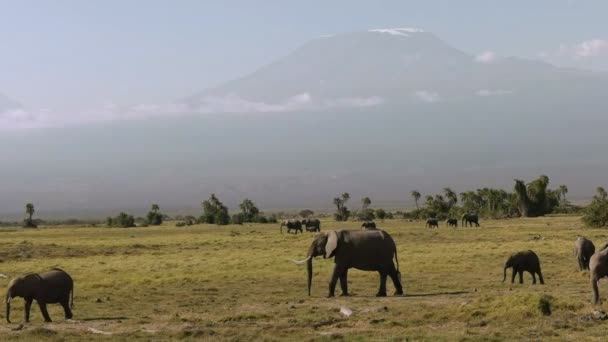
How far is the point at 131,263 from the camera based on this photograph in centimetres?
4209

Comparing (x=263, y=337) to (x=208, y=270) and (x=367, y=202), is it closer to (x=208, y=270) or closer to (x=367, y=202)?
(x=208, y=270)

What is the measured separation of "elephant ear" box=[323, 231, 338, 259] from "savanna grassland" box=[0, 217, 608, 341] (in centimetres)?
154

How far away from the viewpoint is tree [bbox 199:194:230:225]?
10834 centimetres

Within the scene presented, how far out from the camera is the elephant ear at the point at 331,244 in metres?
26.7

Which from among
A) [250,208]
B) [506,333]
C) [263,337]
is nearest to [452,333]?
[506,333]

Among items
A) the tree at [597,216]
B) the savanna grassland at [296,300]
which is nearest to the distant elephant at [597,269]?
the savanna grassland at [296,300]

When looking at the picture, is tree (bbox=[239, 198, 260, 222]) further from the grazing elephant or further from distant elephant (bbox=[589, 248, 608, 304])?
distant elephant (bbox=[589, 248, 608, 304])

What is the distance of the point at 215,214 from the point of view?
112 meters

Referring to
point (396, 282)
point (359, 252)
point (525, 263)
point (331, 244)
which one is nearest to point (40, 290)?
point (331, 244)

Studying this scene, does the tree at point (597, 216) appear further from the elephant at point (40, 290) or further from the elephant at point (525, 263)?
the elephant at point (40, 290)

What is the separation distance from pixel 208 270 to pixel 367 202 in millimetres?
127165

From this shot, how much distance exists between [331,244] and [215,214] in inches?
3421

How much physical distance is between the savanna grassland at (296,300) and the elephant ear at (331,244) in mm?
1542

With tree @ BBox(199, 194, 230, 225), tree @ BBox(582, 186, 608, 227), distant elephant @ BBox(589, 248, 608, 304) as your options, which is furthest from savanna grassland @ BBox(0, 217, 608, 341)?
tree @ BBox(199, 194, 230, 225)
